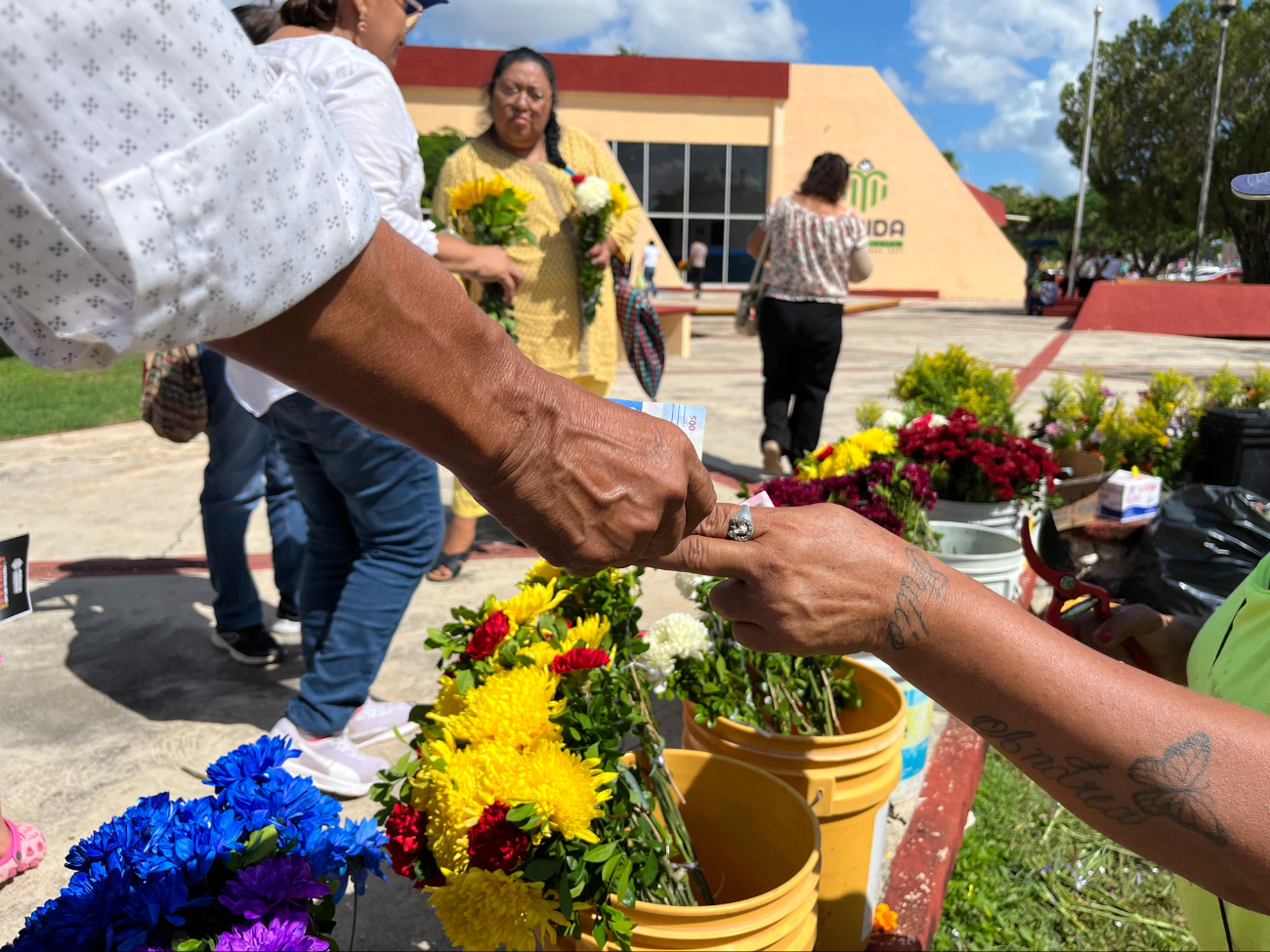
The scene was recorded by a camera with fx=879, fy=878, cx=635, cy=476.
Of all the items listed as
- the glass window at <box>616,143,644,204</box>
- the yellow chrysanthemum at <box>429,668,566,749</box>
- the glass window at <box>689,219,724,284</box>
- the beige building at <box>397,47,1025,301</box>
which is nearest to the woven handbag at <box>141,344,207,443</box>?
the yellow chrysanthemum at <box>429,668,566,749</box>

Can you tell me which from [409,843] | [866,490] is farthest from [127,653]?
[866,490]

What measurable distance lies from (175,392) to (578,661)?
1.93 m

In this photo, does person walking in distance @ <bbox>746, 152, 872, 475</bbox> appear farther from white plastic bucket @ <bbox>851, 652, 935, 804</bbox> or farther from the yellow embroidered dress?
white plastic bucket @ <bbox>851, 652, 935, 804</bbox>

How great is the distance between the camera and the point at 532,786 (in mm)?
1289

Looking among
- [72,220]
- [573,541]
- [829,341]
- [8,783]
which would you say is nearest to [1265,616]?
[573,541]

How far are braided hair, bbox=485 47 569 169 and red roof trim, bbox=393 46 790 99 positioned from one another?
2294 cm

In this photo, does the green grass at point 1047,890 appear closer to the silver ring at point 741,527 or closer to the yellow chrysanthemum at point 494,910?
the yellow chrysanthemum at point 494,910

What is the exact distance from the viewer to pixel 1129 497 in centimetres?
339

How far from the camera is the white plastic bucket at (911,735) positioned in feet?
7.54

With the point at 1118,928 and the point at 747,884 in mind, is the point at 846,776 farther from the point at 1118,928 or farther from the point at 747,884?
the point at 1118,928

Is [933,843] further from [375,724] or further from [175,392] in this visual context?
[175,392]

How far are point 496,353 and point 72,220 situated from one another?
39cm

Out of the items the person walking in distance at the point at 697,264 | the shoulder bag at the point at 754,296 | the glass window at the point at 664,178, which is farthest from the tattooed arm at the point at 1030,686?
the glass window at the point at 664,178

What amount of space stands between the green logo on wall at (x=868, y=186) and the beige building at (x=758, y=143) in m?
0.03
